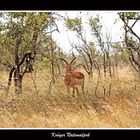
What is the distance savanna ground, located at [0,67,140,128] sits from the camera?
480 cm

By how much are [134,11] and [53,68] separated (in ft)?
3.40

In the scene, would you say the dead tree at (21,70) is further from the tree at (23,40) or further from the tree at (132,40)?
the tree at (132,40)

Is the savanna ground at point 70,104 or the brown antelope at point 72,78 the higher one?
the brown antelope at point 72,78

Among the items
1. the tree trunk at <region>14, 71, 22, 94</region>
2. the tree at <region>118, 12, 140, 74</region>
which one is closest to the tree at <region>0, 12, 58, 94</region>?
the tree trunk at <region>14, 71, 22, 94</region>

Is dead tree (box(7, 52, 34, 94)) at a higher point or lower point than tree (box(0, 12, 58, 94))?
lower

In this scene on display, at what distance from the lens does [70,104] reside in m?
4.90

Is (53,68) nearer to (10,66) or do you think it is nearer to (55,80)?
(55,80)

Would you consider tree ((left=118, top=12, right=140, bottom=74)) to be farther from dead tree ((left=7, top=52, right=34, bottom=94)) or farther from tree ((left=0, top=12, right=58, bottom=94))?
dead tree ((left=7, top=52, right=34, bottom=94))

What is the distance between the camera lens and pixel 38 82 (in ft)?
15.9

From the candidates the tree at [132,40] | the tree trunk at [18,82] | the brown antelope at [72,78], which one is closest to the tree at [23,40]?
the tree trunk at [18,82]

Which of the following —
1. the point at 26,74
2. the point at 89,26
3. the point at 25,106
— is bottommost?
the point at 25,106

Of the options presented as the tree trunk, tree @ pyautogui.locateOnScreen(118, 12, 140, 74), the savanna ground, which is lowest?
the savanna ground

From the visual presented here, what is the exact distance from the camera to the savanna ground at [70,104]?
4.80m
